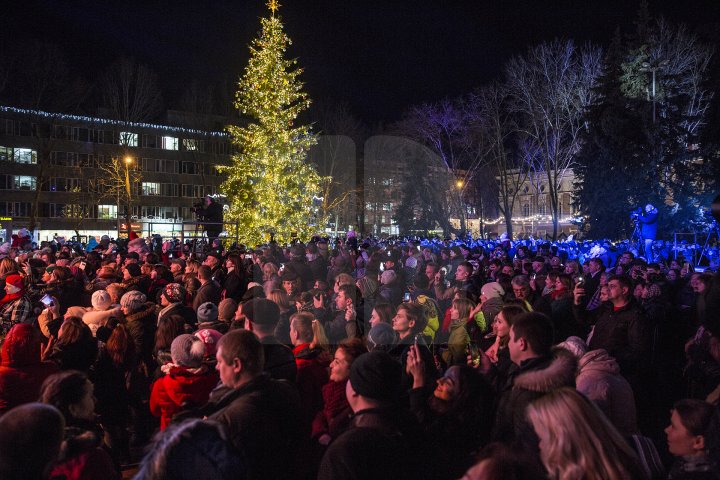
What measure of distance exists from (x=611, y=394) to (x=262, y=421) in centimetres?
229

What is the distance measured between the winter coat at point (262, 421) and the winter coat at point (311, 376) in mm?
1098

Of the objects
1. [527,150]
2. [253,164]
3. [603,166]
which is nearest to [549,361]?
[253,164]

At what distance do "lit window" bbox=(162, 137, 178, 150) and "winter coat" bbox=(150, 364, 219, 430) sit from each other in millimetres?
66962

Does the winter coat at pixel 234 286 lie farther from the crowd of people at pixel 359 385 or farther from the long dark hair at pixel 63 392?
the long dark hair at pixel 63 392

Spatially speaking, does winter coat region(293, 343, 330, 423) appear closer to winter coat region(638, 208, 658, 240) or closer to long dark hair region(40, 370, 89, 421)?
long dark hair region(40, 370, 89, 421)

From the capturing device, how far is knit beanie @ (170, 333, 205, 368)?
4699 millimetres

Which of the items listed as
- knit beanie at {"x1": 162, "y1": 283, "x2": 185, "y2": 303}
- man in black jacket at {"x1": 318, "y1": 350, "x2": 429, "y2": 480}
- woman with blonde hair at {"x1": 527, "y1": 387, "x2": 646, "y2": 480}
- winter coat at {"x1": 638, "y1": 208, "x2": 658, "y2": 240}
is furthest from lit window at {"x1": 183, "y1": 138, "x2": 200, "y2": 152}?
woman with blonde hair at {"x1": 527, "y1": 387, "x2": 646, "y2": 480}

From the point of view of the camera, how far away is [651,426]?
719cm

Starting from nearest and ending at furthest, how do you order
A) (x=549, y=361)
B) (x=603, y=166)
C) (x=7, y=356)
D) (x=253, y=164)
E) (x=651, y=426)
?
1. (x=549, y=361)
2. (x=7, y=356)
3. (x=651, y=426)
4. (x=253, y=164)
5. (x=603, y=166)

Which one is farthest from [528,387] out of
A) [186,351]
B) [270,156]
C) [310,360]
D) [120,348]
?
[270,156]

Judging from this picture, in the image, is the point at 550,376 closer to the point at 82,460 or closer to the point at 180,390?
the point at 82,460

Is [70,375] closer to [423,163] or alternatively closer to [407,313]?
[407,313]

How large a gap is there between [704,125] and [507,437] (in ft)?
107

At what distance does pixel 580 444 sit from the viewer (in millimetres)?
2439
